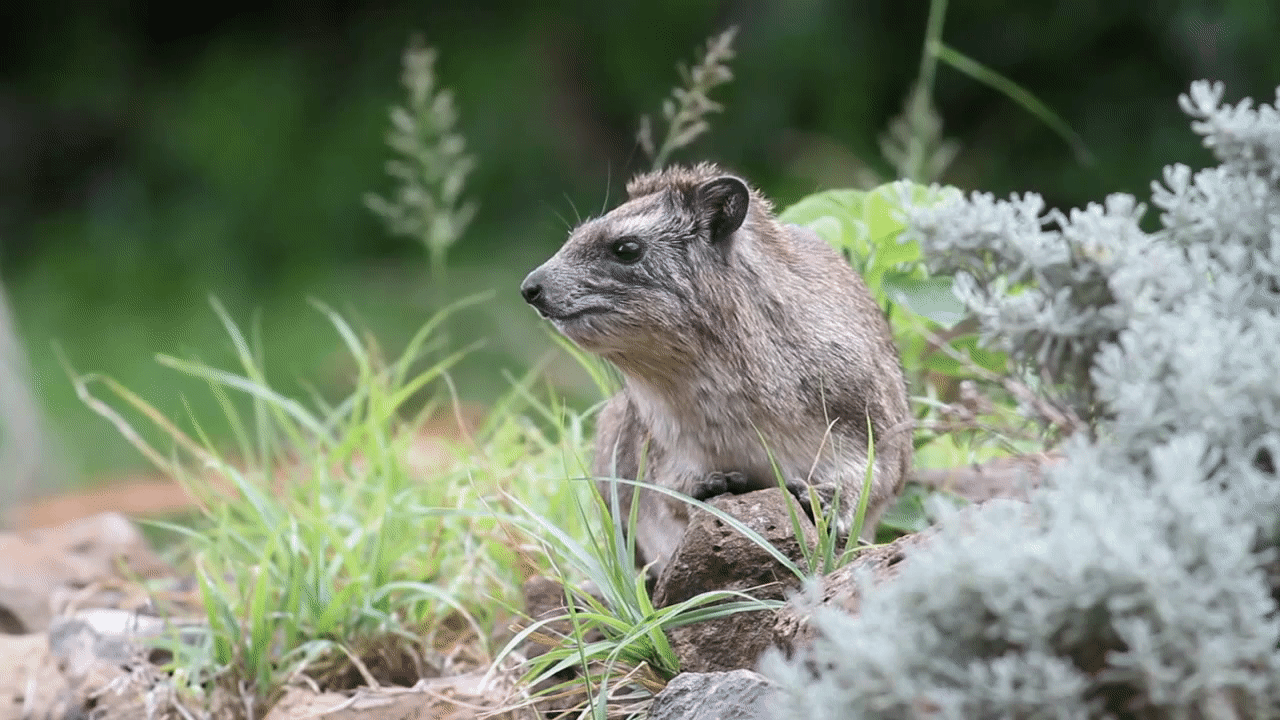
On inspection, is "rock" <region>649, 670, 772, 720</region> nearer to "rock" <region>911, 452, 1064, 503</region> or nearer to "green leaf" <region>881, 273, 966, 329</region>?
"green leaf" <region>881, 273, 966, 329</region>

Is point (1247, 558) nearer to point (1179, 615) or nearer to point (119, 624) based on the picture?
point (1179, 615)

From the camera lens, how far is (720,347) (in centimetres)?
326

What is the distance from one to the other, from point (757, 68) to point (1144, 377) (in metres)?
9.08

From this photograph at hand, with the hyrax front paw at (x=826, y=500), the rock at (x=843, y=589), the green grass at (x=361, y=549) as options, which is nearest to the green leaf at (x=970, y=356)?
the hyrax front paw at (x=826, y=500)

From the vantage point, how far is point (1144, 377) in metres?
1.89

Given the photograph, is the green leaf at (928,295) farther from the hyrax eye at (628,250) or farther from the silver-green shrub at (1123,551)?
the silver-green shrub at (1123,551)

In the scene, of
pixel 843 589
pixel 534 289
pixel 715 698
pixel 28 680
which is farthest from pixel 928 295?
pixel 28 680

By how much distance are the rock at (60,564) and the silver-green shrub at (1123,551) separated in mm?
3113

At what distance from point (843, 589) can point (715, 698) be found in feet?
1.00

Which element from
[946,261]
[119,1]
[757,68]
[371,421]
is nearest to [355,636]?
[371,421]

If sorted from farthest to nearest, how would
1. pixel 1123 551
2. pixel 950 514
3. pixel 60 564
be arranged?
1. pixel 60 564
2. pixel 950 514
3. pixel 1123 551

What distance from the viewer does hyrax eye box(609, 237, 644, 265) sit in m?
3.31

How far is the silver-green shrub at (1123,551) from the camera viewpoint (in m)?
1.67

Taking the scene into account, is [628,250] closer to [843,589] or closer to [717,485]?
[717,485]
